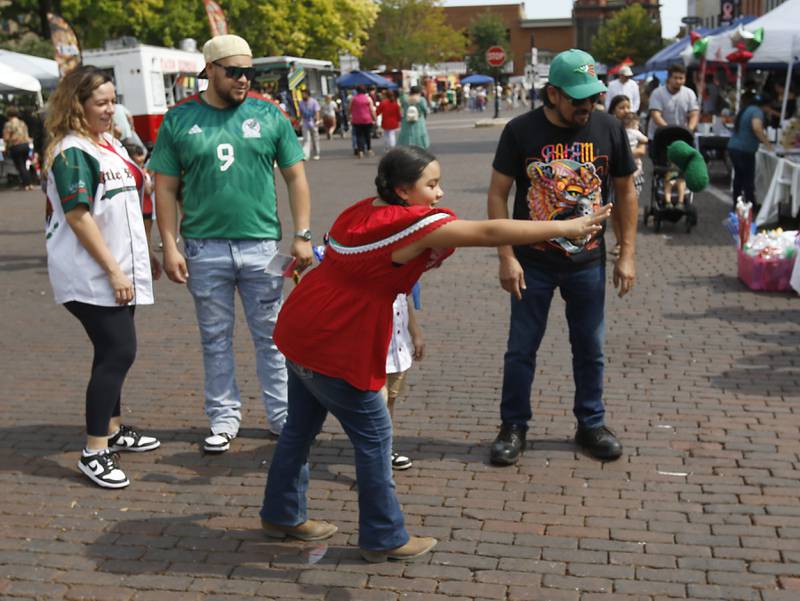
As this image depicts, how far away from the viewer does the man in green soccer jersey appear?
4.64 m

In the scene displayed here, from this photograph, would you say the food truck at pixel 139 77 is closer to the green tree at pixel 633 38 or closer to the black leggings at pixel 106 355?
the black leggings at pixel 106 355

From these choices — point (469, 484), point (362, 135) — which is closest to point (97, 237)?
point (469, 484)

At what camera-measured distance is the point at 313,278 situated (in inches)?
143

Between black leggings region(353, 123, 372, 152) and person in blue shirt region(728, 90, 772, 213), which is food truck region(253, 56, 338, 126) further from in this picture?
person in blue shirt region(728, 90, 772, 213)

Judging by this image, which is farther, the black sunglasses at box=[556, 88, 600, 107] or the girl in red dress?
the black sunglasses at box=[556, 88, 600, 107]

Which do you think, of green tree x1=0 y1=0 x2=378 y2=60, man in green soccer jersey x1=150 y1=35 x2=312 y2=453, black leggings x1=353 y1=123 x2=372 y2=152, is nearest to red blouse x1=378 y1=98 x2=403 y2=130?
black leggings x1=353 y1=123 x2=372 y2=152

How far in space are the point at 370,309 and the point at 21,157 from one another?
64.5ft

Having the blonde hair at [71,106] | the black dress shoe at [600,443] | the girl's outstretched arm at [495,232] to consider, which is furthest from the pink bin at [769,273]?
the blonde hair at [71,106]

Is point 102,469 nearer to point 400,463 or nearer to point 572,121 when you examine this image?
point 400,463

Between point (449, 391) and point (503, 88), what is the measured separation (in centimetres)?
7978

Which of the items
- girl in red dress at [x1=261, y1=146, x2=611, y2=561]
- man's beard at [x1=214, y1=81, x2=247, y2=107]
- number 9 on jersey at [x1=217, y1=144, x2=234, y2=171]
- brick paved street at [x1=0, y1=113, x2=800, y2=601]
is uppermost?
man's beard at [x1=214, y1=81, x2=247, y2=107]

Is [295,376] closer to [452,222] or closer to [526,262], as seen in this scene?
[452,222]

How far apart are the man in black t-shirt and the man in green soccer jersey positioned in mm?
1058

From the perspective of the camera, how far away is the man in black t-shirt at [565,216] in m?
4.42
